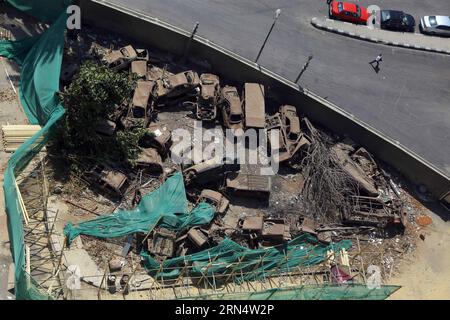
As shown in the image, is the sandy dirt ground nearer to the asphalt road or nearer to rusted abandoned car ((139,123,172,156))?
the asphalt road

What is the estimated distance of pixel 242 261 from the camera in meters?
34.5

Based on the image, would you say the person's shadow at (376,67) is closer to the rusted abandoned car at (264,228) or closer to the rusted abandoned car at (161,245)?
the rusted abandoned car at (264,228)

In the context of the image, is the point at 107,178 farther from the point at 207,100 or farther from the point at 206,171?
the point at 207,100

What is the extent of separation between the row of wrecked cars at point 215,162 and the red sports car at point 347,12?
8075 millimetres

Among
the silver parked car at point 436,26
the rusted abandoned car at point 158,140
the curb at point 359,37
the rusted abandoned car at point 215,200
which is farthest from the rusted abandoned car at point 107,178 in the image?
the silver parked car at point 436,26

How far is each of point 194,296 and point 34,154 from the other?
11456 millimetres

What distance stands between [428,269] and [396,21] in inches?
657

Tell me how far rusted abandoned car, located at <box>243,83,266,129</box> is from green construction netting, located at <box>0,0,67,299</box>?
10.8 meters

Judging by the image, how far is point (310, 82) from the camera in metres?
40.6

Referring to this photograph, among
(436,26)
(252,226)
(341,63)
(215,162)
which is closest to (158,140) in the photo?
(215,162)

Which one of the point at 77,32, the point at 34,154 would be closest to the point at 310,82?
the point at 77,32

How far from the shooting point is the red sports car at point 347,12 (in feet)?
139

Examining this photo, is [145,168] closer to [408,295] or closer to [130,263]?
[130,263]

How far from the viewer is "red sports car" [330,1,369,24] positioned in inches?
1673
